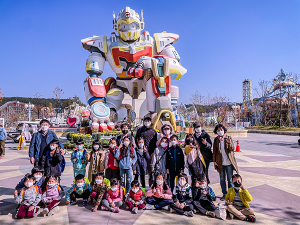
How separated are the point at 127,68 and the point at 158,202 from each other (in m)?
14.6

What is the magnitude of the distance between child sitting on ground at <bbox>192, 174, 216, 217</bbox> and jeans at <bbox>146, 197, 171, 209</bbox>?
52 centimetres

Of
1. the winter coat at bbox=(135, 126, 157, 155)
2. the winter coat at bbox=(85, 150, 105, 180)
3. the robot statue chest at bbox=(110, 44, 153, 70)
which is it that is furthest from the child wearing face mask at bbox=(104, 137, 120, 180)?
the robot statue chest at bbox=(110, 44, 153, 70)

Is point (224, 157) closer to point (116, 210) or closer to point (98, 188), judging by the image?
point (116, 210)

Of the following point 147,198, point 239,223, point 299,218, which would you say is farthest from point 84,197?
point 299,218

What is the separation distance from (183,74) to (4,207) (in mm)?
15223

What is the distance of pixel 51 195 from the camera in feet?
13.5

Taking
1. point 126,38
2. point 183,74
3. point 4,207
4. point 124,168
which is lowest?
point 4,207

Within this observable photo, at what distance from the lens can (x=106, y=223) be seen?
3494mm

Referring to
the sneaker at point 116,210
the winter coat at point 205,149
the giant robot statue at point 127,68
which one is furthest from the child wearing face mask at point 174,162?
the giant robot statue at point 127,68

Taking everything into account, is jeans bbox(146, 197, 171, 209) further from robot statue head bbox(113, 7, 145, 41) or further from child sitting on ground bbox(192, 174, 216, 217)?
robot statue head bbox(113, 7, 145, 41)

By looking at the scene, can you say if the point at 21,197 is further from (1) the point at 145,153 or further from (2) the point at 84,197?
(1) the point at 145,153

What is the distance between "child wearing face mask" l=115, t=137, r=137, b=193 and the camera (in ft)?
15.2

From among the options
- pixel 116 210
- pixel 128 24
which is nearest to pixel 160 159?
pixel 116 210

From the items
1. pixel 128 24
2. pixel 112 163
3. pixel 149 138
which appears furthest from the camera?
pixel 128 24
